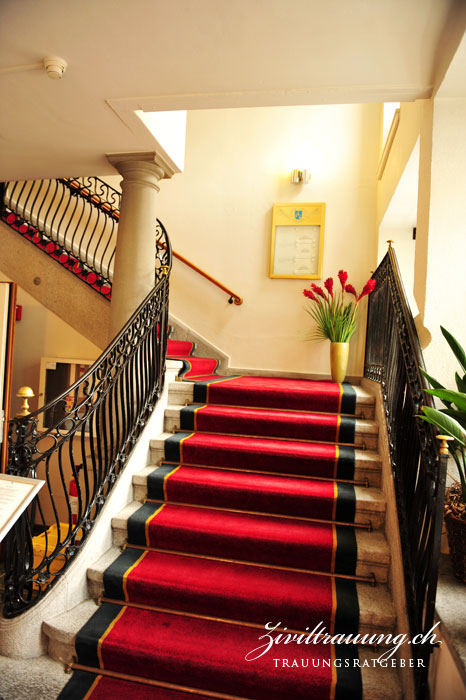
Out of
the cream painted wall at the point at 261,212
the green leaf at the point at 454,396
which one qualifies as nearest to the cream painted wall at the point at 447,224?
the green leaf at the point at 454,396

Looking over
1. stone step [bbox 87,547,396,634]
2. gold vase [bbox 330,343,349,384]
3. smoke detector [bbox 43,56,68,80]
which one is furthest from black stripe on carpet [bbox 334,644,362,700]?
smoke detector [bbox 43,56,68,80]

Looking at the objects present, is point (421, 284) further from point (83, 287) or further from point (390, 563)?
point (83, 287)

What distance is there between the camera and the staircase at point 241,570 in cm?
203

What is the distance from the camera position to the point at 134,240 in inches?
150

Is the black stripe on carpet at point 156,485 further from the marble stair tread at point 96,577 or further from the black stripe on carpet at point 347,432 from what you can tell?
the black stripe on carpet at point 347,432

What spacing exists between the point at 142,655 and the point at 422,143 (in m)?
3.30

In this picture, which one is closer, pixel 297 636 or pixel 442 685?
pixel 442 685

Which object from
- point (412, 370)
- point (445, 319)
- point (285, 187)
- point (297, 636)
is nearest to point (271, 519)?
point (297, 636)

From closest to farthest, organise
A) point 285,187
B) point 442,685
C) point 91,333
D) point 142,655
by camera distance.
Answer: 1. point 442,685
2. point 142,655
3. point 91,333
4. point 285,187

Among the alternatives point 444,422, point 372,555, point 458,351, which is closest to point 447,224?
point 458,351

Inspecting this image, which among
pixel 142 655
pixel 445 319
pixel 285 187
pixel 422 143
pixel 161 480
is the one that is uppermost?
pixel 285 187

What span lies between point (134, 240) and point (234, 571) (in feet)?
8.69

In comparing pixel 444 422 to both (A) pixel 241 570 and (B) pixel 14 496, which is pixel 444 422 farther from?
(B) pixel 14 496

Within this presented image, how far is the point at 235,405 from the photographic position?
3.77m
